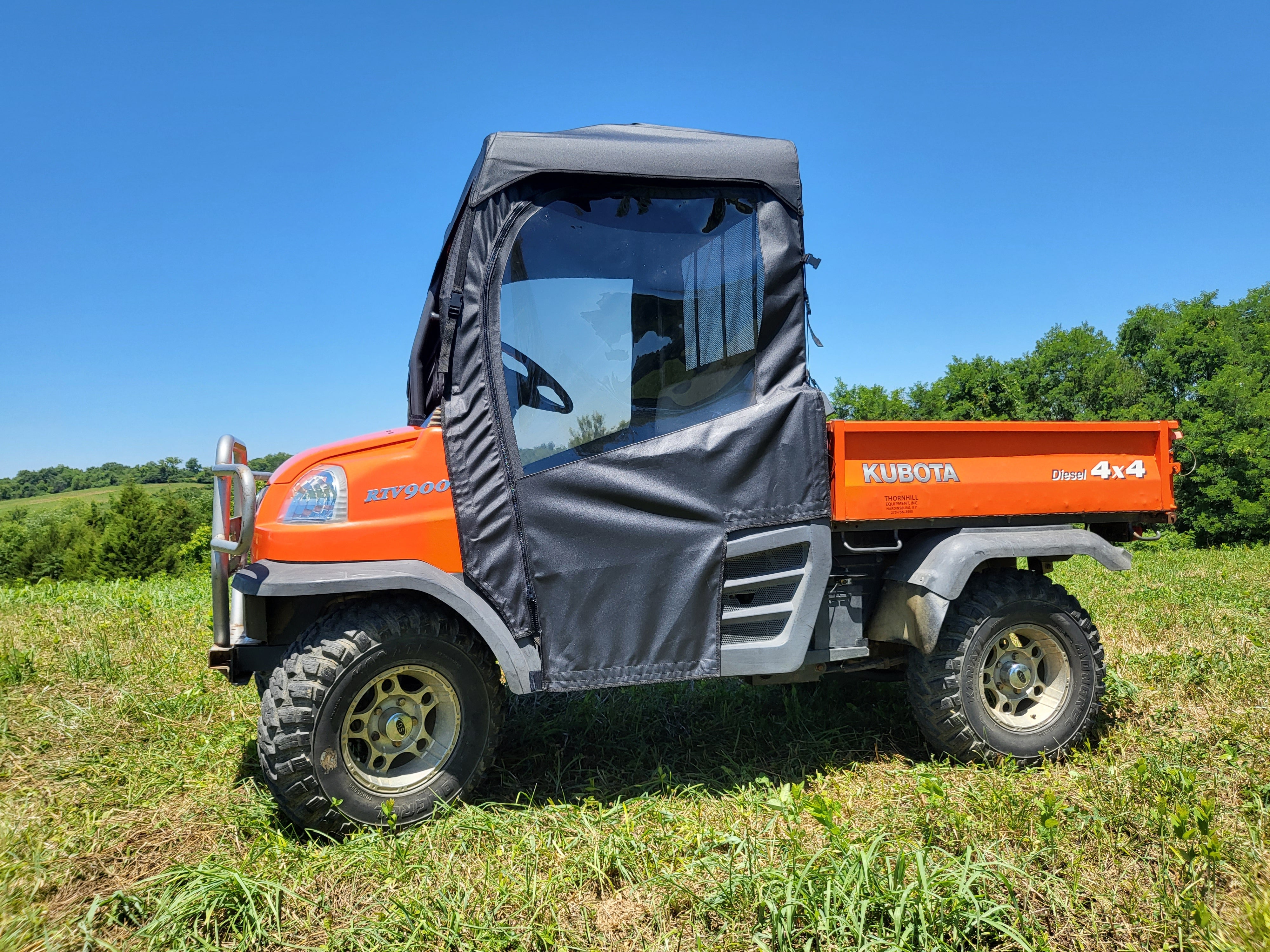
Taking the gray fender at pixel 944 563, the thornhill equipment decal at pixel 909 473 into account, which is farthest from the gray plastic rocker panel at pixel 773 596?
the gray fender at pixel 944 563

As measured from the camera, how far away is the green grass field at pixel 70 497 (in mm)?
70213

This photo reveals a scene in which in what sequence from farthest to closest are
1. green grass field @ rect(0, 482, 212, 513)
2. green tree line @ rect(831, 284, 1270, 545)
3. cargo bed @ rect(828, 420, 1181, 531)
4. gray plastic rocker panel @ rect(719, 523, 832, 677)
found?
green grass field @ rect(0, 482, 212, 513), green tree line @ rect(831, 284, 1270, 545), cargo bed @ rect(828, 420, 1181, 531), gray plastic rocker panel @ rect(719, 523, 832, 677)

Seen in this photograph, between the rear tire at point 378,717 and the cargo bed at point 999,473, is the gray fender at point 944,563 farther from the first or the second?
the rear tire at point 378,717

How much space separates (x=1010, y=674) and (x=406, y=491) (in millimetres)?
2928

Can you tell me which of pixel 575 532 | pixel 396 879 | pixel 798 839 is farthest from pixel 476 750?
pixel 798 839

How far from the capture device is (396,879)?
271 centimetres

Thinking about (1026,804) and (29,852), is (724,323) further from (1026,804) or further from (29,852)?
(29,852)

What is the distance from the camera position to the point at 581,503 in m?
3.22

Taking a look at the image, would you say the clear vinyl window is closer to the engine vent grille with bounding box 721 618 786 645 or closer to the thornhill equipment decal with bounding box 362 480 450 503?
the thornhill equipment decal with bounding box 362 480 450 503

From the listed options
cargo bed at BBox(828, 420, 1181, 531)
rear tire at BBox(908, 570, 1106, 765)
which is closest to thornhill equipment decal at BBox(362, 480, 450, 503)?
cargo bed at BBox(828, 420, 1181, 531)

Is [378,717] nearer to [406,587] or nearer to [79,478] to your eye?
[406,587]

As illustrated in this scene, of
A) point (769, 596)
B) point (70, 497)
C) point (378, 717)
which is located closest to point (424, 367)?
point (378, 717)

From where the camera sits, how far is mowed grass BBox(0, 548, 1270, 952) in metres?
2.40

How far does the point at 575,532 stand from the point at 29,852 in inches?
85.5
